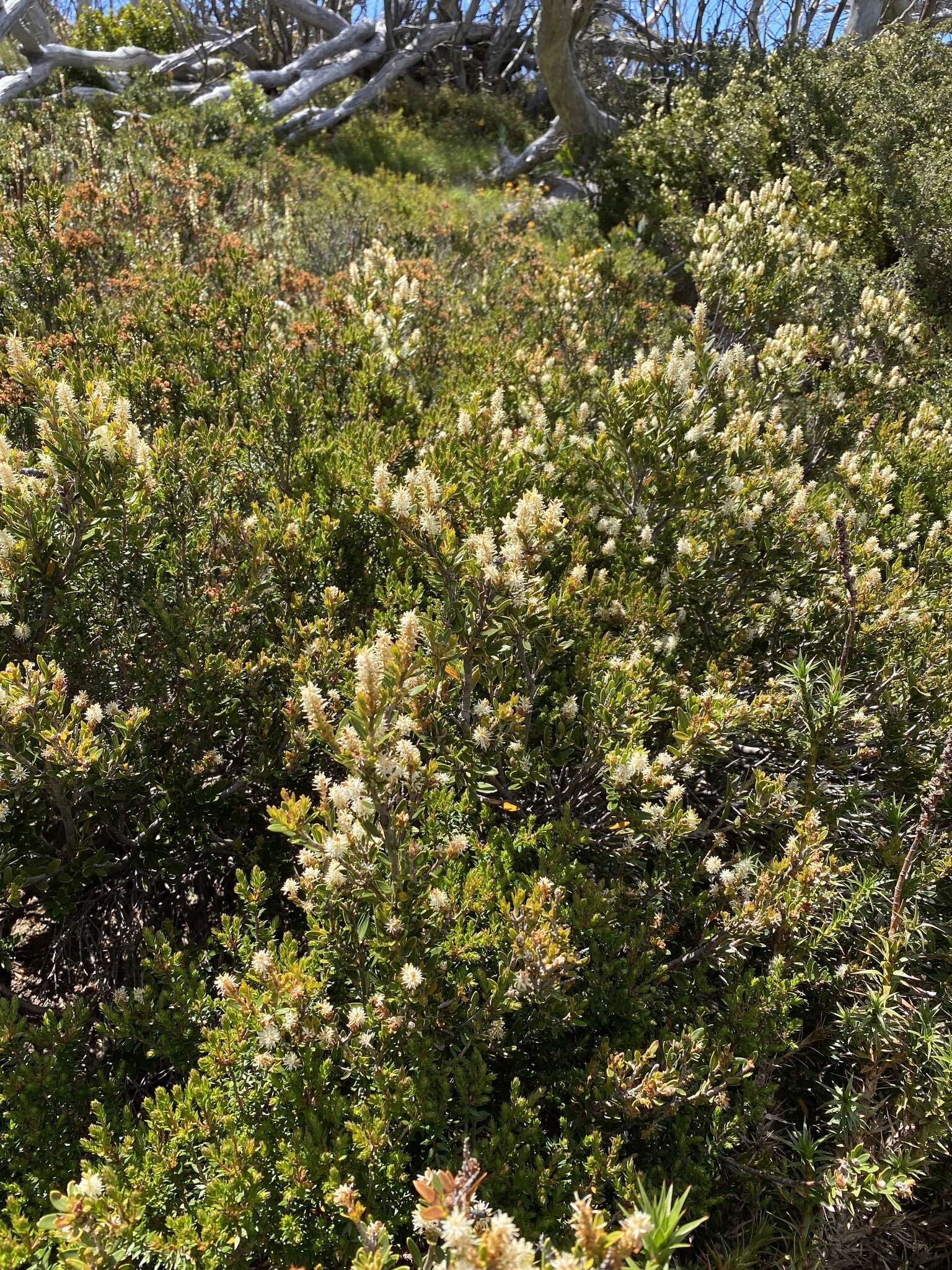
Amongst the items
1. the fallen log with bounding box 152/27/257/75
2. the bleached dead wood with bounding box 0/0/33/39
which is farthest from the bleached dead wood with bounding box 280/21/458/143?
the bleached dead wood with bounding box 0/0/33/39

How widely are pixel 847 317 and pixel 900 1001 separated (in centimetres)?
526

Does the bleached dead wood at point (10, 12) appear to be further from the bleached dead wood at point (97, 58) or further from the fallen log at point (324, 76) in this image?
the fallen log at point (324, 76)

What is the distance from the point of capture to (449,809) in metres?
1.98

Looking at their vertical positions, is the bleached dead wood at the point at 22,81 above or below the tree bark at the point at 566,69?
below

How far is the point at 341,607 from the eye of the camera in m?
2.84

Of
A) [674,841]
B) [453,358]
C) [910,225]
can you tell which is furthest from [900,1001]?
[910,225]

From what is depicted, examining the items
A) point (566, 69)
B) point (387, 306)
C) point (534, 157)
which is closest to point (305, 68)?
point (534, 157)

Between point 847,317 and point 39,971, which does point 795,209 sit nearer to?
point 847,317

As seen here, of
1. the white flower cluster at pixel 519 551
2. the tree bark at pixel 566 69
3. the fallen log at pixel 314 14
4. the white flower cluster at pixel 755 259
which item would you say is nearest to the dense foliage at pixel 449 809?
the white flower cluster at pixel 519 551

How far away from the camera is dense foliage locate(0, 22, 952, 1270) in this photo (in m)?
1.63

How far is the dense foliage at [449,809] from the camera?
1.63 metres

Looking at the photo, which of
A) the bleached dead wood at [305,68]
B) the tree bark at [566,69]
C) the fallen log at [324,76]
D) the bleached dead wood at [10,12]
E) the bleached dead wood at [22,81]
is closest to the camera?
the bleached dead wood at [10,12]

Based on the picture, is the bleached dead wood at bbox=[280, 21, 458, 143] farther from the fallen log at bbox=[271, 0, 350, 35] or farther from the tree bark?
the tree bark

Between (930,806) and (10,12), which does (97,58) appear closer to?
(10,12)
